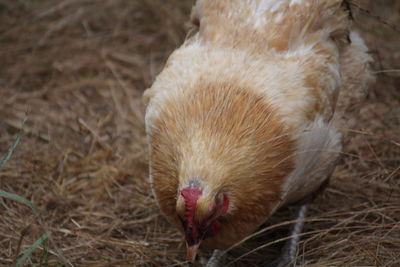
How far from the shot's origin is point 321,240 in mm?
3090

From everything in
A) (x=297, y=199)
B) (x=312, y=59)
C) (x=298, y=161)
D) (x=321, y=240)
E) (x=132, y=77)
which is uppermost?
(x=312, y=59)

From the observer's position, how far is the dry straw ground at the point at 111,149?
3.06 meters

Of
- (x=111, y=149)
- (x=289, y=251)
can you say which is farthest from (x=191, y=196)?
(x=111, y=149)

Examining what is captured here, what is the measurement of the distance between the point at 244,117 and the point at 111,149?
1.82m

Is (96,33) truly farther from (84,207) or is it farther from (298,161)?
(298,161)

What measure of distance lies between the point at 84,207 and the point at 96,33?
8.14 ft

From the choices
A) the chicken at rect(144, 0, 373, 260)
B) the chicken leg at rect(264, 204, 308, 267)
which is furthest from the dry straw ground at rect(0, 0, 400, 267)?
the chicken at rect(144, 0, 373, 260)

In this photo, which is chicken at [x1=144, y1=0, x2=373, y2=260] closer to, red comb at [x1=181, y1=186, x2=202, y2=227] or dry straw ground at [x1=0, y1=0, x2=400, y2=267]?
red comb at [x1=181, y1=186, x2=202, y2=227]

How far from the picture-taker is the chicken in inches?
94.9

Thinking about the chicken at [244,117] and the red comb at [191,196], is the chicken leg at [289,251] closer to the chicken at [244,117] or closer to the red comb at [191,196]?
the chicken at [244,117]

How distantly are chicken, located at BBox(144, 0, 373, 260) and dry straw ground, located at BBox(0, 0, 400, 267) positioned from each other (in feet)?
1.00

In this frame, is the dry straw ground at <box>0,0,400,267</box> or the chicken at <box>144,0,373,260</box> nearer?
the chicken at <box>144,0,373,260</box>

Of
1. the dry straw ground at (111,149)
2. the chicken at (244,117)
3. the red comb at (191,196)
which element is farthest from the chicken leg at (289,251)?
the red comb at (191,196)

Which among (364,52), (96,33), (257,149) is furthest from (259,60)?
(96,33)
